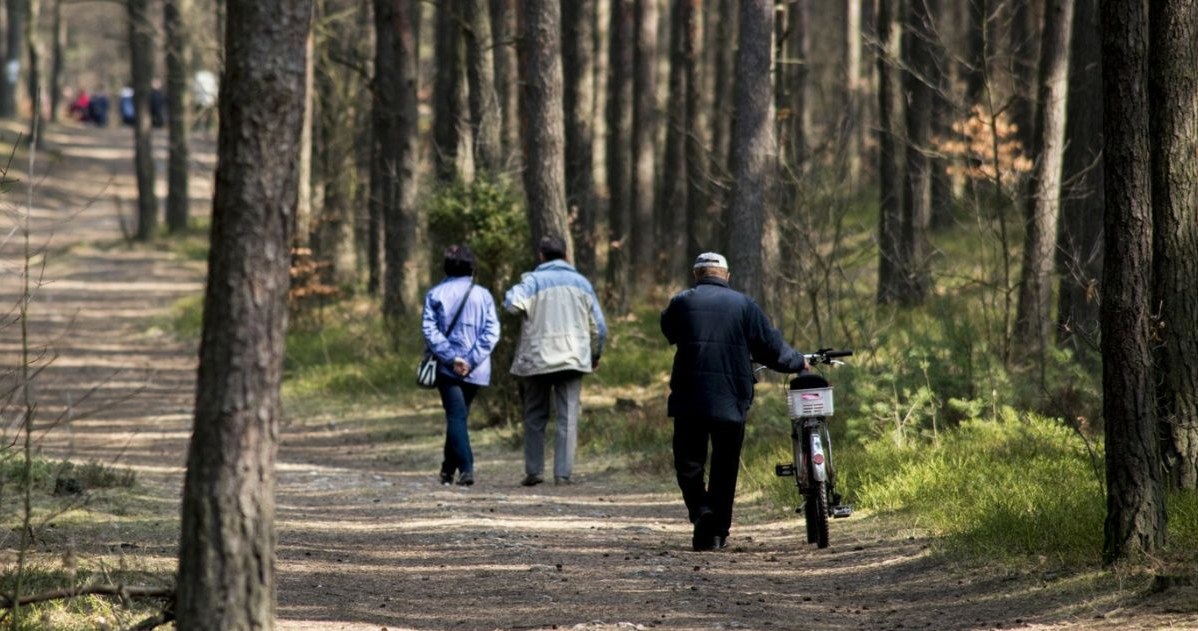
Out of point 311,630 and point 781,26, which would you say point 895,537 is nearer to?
point 311,630

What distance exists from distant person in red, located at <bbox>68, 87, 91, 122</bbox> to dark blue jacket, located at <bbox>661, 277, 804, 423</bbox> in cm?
6729

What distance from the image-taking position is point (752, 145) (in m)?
16.9

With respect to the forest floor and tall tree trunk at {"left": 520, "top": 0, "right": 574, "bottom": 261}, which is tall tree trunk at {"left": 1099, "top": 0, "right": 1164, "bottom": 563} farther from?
tall tree trunk at {"left": 520, "top": 0, "right": 574, "bottom": 261}

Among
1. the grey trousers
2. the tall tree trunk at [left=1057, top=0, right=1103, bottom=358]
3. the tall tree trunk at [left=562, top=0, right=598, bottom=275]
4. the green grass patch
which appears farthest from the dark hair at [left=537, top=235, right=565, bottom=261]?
the tall tree trunk at [left=562, top=0, right=598, bottom=275]

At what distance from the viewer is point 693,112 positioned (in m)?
25.3

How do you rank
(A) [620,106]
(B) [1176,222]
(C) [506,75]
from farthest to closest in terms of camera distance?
(C) [506,75], (A) [620,106], (B) [1176,222]

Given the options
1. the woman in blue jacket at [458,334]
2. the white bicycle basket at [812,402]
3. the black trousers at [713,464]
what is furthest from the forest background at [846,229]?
the woman in blue jacket at [458,334]

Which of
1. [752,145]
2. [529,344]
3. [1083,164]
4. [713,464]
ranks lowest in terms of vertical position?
[713,464]

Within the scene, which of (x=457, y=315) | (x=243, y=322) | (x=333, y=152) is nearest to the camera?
(x=243, y=322)

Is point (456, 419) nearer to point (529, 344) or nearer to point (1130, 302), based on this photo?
point (529, 344)

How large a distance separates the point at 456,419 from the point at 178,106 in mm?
25378

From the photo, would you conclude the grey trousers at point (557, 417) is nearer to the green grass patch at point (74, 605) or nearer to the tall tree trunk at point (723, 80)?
the green grass patch at point (74, 605)

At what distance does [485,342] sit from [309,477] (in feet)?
7.03

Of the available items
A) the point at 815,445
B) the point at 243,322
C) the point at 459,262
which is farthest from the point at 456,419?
the point at 243,322
